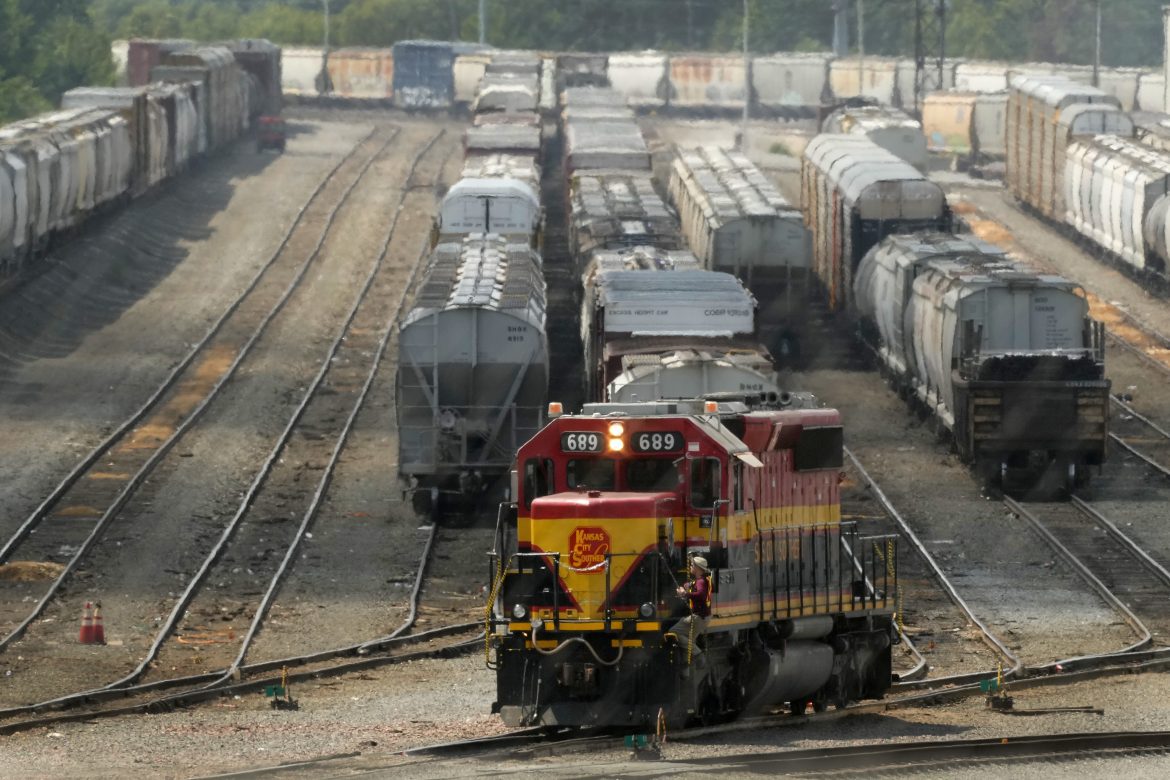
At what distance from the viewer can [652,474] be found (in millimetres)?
17234

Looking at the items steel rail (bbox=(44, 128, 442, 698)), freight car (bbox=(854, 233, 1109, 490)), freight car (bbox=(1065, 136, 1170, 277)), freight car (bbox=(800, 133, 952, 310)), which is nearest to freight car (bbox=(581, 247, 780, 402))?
freight car (bbox=(854, 233, 1109, 490))

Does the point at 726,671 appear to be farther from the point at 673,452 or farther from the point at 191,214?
the point at 191,214

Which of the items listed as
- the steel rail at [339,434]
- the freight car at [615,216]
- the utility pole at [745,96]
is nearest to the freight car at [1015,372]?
the freight car at [615,216]

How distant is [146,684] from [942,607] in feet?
34.1

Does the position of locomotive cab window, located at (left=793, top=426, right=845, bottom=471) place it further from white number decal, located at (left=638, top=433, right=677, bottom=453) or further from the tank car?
the tank car

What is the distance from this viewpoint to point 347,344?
151 ft

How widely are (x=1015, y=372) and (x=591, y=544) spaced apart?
58.0 ft

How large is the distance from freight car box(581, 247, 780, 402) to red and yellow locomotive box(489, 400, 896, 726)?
8.96 metres

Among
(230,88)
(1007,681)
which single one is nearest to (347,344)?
(1007,681)

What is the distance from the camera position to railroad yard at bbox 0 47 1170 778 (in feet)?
59.0

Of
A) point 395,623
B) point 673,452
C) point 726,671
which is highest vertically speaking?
point 673,452

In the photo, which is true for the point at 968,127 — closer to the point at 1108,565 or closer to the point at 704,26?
the point at 704,26

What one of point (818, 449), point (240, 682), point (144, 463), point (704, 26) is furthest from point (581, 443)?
point (704, 26)

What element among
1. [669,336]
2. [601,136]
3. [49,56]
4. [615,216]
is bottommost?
[669,336]
